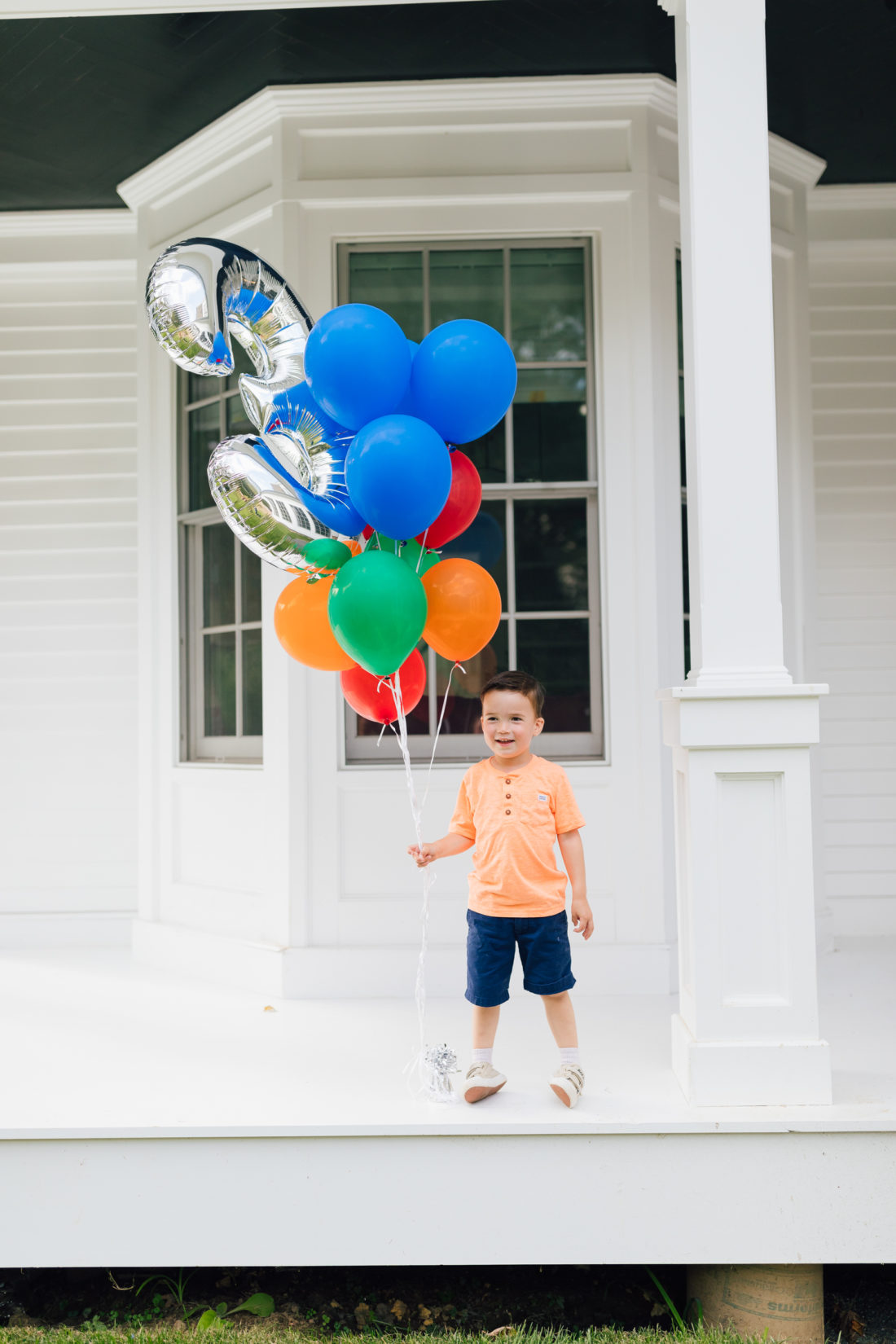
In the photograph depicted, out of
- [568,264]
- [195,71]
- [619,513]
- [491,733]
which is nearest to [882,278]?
[568,264]

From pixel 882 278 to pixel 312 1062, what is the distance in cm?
432

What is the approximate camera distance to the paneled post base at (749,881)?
260cm

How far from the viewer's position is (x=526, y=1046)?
321 cm

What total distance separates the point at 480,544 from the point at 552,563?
48 cm

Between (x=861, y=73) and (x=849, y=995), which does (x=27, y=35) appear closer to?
(x=861, y=73)

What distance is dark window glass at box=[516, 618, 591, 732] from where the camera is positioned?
413cm

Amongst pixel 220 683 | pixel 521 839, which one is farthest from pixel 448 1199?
pixel 220 683

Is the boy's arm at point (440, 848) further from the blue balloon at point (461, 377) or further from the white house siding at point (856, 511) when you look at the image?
the white house siding at point (856, 511)

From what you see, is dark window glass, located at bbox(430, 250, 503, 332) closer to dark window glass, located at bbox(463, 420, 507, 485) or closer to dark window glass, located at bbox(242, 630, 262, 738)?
dark window glass, located at bbox(463, 420, 507, 485)

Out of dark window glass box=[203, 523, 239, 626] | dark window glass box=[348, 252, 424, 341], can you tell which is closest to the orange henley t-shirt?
dark window glass box=[203, 523, 239, 626]

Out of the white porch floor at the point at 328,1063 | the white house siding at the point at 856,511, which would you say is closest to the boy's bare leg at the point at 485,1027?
the white porch floor at the point at 328,1063

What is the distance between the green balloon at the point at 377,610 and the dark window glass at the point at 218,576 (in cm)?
206

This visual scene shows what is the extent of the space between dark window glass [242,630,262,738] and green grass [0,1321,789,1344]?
7.40 feet

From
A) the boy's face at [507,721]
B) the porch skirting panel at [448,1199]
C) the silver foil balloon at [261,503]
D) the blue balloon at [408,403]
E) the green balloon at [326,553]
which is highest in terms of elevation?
the blue balloon at [408,403]
